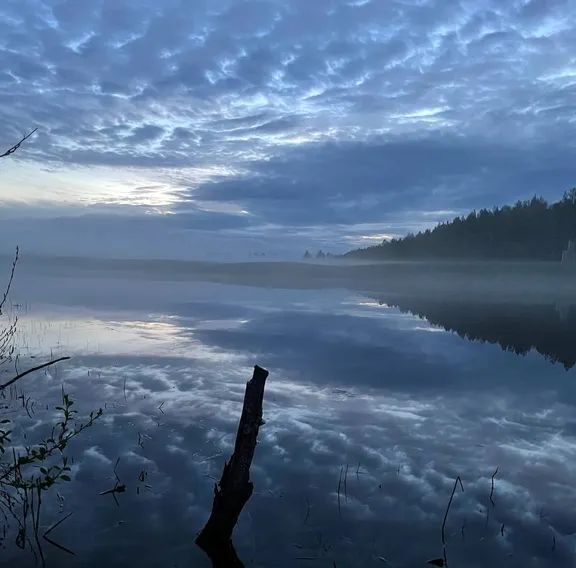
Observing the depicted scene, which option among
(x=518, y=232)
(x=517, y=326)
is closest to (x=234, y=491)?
(x=517, y=326)

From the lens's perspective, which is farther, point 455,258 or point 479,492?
point 455,258

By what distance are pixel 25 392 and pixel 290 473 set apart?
9517mm

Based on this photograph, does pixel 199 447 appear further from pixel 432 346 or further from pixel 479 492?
pixel 432 346

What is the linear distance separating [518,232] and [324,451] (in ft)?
472

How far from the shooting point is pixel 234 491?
7773 mm

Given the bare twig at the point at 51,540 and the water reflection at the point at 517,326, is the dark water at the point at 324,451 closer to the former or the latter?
the bare twig at the point at 51,540

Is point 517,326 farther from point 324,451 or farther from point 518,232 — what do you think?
point 518,232

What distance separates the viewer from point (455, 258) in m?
164

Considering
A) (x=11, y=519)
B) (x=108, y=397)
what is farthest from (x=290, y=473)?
(x=108, y=397)

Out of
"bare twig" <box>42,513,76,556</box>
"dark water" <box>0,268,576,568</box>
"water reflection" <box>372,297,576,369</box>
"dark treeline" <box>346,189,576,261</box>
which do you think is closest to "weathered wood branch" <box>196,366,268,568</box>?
"dark water" <box>0,268,576,568</box>

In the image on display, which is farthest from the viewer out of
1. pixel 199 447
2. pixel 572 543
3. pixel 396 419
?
pixel 396 419

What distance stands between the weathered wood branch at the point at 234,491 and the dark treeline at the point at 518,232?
140 meters

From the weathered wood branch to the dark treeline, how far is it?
13986 cm

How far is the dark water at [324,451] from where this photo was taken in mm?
8250
